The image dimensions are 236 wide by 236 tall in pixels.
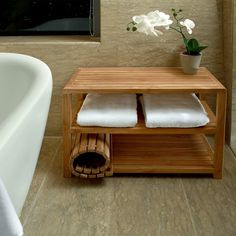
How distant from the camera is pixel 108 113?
1.82m

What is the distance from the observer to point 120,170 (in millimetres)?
1867

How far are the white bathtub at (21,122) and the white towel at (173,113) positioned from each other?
70 centimetres

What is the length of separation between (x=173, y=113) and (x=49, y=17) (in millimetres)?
1073

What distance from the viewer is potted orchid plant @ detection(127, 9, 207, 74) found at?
1.89 m

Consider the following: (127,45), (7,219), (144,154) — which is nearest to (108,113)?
(144,154)

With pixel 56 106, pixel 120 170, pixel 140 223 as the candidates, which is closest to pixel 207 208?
pixel 140 223

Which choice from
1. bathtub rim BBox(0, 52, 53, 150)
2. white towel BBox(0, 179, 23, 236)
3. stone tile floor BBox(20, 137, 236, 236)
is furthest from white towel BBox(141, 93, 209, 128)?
white towel BBox(0, 179, 23, 236)

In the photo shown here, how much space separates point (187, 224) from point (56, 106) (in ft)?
3.66

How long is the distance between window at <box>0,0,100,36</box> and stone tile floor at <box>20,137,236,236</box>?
900 mm

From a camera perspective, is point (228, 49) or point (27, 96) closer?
point (27, 96)

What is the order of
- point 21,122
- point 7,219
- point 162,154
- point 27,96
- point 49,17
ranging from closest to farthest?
point 7,219, point 21,122, point 27,96, point 162,154, point 49,17

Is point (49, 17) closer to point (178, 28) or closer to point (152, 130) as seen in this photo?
point (178, 28)

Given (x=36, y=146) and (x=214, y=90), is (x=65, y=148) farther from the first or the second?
(x=36, y=146)

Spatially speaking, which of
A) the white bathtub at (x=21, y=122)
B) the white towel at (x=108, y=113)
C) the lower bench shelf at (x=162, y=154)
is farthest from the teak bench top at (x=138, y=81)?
the white bathtub at (x=21, y=122)
